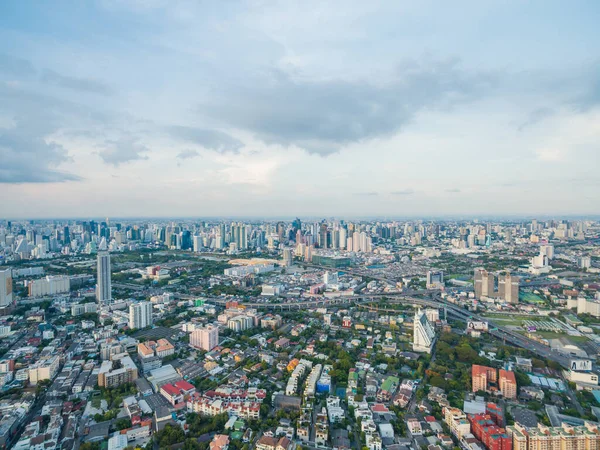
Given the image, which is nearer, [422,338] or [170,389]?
[170,389]

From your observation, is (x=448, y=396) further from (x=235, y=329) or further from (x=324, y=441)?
(x=235, y=329)

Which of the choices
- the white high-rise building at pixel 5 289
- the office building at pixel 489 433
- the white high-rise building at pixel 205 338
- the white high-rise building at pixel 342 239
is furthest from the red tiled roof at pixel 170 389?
the white high-rise building at pixel 342 239

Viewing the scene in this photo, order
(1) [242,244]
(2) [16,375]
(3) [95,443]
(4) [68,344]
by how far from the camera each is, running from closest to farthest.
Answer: (3) [95,443], (2) [16,375], (4) [68,344], (1) [242,244]

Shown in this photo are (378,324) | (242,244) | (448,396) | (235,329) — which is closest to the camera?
(448,396)

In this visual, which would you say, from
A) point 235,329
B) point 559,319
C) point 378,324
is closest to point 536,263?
point 559,319

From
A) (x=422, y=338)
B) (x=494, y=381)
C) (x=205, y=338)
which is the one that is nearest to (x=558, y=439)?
(x=494, y=381)

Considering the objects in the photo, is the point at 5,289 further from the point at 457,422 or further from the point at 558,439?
the point at 558,439
